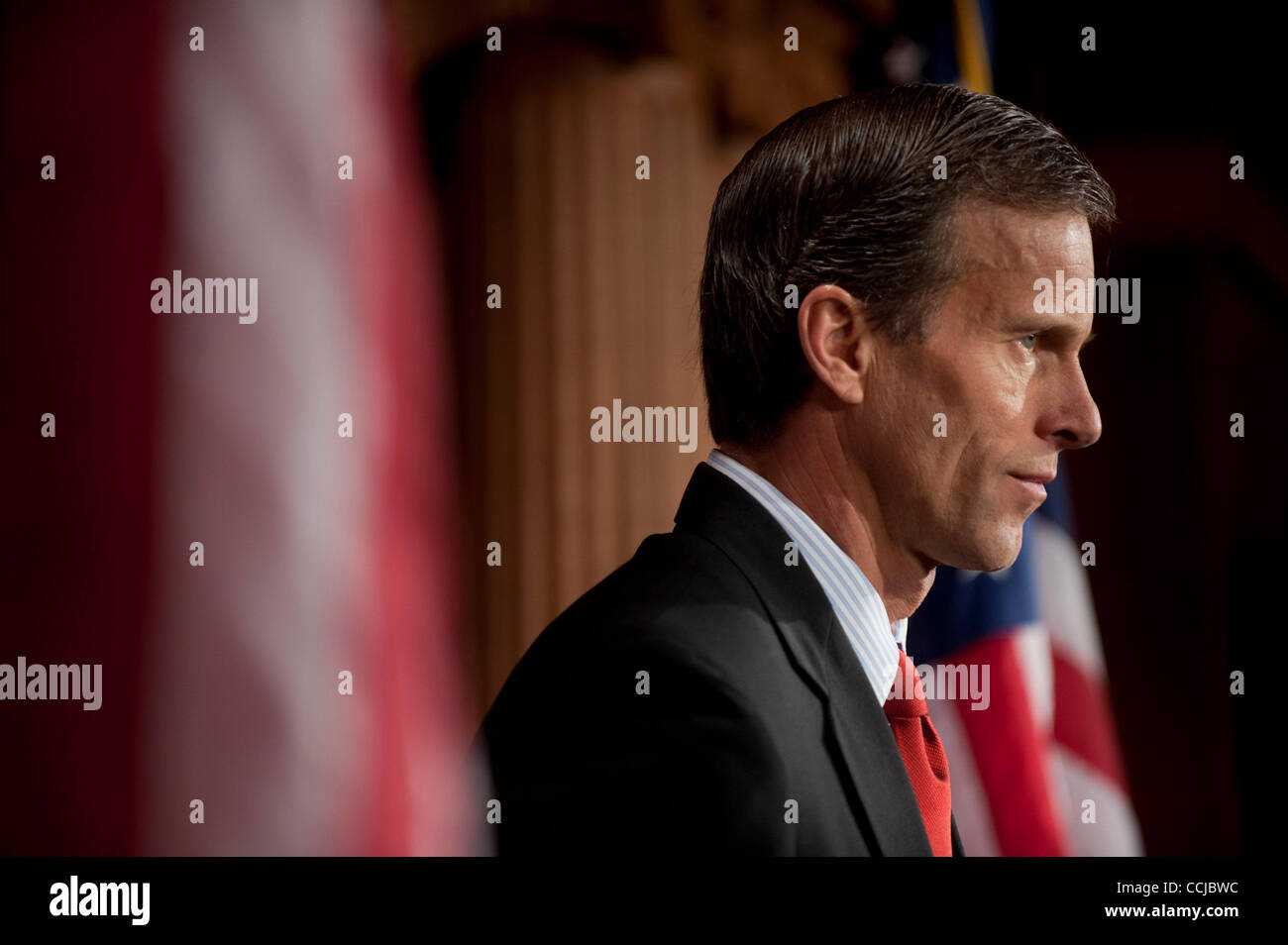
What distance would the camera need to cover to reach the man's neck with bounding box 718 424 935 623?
4.03 feet

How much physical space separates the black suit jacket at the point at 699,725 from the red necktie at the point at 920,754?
133 millimetres

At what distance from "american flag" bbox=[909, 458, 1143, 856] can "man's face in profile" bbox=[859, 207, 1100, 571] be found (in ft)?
2.97

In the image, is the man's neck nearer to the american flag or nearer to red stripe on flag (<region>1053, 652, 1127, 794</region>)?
the american flag

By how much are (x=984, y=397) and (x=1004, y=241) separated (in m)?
0.16

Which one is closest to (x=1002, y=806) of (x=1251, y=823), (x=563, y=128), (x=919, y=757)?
(x=1251, y=823)

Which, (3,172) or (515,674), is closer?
(3,172)

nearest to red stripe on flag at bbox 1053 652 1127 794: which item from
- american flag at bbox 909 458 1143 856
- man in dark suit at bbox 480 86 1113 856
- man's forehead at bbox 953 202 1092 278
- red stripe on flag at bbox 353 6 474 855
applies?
american flag at bbox 909 458 1143 856

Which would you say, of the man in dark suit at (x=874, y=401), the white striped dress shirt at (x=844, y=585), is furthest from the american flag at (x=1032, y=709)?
the white striped dress shirt at (x=844, y=585)

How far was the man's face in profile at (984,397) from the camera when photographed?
121 centimetres

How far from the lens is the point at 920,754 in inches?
48.6

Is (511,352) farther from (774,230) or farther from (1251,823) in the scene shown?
(1251,823)

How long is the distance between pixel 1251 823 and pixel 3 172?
2.27m

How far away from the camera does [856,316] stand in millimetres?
1221

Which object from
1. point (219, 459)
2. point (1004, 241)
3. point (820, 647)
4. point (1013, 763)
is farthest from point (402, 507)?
point (1013, 763)
